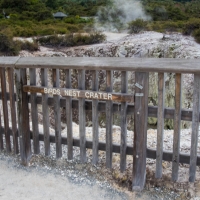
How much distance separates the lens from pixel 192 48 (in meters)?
11.4

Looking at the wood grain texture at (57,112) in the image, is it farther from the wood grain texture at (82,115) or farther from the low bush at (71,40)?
the low bush at (71,40)

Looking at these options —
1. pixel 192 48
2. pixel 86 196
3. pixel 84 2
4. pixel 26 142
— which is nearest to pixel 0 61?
pixel 26 142

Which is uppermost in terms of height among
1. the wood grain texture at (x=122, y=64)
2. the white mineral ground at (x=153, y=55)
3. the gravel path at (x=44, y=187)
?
the wood grain texture at (x=122, y=64)

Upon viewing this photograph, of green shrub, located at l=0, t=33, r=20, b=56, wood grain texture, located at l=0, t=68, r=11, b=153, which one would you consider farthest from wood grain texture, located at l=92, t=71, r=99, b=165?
green shrub, located at l=0, t=33, r=20, b=56

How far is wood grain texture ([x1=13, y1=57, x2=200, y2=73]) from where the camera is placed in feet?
9.06

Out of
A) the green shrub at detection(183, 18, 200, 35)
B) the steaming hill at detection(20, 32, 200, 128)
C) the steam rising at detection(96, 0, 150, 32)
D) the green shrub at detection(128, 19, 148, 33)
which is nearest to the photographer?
the steaming hill at detection(20, 32, 200, 128)

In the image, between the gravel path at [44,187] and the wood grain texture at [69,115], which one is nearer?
the gravel path at [44,187]

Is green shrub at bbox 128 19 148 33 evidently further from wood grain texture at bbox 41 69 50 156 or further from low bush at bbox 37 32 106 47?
wood grain texture at bbox 41 69 50 156

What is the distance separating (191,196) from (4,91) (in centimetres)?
246

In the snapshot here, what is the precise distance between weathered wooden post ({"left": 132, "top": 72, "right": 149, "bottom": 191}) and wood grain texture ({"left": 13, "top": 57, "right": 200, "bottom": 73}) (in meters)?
0.11

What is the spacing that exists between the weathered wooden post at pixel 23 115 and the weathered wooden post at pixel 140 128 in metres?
1.35

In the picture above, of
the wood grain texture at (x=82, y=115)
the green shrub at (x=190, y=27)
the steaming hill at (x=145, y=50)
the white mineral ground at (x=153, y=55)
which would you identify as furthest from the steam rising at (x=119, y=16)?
the wood grain texture at (x=82, y=115)

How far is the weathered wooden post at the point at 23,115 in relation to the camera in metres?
3.56

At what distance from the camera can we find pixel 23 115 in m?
3.63
